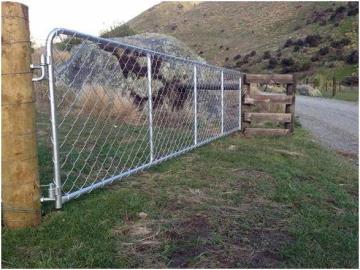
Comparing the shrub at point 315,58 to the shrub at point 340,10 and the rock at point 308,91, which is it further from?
the rock at point 308,91

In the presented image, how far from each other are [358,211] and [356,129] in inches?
301

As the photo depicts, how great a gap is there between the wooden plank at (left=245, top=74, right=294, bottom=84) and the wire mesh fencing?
0.22m

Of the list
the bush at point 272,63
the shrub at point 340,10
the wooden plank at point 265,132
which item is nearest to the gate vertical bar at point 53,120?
the wooden plank at point 265,132

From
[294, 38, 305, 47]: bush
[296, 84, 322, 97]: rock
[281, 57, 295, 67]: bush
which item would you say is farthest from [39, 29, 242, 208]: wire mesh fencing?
[294, 38, 305, 47]: bush

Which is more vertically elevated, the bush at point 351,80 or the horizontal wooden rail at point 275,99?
the bush at point 351,80

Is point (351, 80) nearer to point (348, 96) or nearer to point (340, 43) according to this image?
point (348, 96)

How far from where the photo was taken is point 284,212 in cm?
366

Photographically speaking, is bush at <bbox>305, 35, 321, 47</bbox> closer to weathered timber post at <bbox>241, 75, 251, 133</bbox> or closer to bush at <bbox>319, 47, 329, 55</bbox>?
bush at <bbox>319, 47, 329, 55</bbox>

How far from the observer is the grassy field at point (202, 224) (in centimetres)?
268

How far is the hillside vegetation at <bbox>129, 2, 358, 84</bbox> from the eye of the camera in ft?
130

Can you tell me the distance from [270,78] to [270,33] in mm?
48457

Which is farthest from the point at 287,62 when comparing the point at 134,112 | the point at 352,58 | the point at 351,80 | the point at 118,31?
the point at 134,112

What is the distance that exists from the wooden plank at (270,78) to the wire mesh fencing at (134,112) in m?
0.22

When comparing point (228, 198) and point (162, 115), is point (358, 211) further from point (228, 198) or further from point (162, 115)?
point (162, 115)
